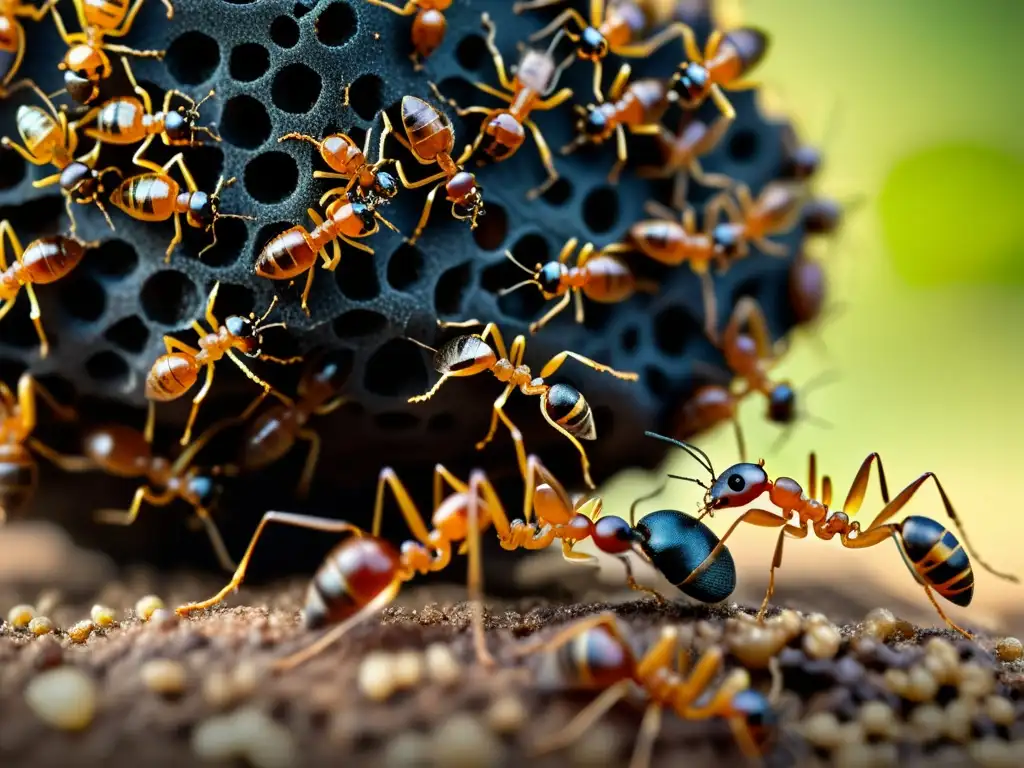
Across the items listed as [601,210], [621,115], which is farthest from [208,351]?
[621,115]

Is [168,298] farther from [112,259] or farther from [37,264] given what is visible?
[37,264]

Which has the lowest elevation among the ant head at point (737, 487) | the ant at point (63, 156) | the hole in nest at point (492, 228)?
the ant head at point (737, 487)

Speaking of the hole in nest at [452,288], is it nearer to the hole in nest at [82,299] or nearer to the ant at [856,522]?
the ant at [856,522]

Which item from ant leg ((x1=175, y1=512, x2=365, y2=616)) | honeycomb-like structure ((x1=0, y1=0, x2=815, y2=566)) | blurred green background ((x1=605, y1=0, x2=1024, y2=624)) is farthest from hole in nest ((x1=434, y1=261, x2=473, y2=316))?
blurred green background ((x1=605, y1=0, x2=1024, y2=624))

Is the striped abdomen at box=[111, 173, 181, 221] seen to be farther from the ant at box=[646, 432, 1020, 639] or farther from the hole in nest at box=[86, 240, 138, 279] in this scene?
the ant at box=[646, 432, 1020, 639]

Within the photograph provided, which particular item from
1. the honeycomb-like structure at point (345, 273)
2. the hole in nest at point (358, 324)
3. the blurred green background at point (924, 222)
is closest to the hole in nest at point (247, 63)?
the honeycomb-like structure at point (345, 273)
